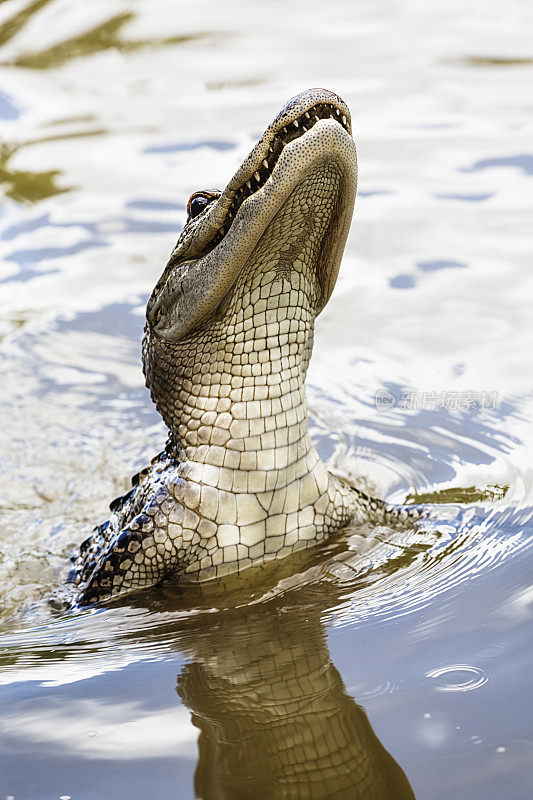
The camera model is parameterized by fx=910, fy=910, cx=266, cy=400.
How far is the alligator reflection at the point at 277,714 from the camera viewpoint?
6.15 ft

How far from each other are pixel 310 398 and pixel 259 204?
9.03 ft

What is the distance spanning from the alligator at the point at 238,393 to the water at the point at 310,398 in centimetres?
14

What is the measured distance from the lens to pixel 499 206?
22.8 ft

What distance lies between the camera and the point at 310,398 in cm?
550

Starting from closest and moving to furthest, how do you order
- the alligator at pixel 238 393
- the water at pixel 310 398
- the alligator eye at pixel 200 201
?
the water at pixel 310 398
the alligator at pixel 238 393
the alligator eye at pixel 200 201

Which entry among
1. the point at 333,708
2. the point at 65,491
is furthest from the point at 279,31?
the point at 333,708

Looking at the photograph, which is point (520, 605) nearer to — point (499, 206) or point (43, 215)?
point (499, 206)

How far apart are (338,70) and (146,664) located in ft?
28.6

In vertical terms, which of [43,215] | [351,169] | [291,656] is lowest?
[291,656]

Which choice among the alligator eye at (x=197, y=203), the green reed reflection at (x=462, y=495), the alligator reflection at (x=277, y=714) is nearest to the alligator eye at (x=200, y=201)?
the alligator eye at (x=197, y=203)

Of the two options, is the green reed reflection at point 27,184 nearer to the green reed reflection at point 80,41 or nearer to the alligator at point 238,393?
the green reed reflection at point 80,41

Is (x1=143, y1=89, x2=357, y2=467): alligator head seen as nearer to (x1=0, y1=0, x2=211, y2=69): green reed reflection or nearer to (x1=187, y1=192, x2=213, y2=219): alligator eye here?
(x1=187, y1=192, x2=213, y2=219): alligator eye

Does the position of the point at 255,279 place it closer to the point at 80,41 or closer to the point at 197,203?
the point at 197,203

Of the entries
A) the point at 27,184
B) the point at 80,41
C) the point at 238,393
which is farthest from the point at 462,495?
the point at 80,41
